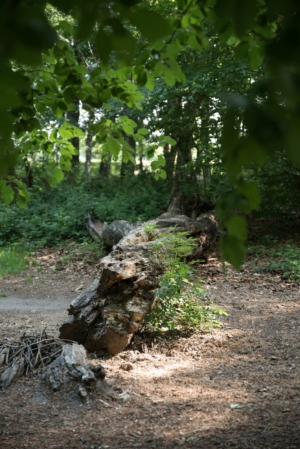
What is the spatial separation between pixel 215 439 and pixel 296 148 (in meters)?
2.84

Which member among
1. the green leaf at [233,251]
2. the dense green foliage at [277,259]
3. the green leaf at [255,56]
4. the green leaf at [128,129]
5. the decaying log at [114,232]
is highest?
the green leaf at [255,56]

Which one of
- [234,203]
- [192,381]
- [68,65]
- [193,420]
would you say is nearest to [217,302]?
[192,381]

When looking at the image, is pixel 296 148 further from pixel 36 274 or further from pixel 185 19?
pixel 36 274

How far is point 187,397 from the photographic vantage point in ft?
14.0

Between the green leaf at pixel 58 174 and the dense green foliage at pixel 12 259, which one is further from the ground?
the green leaf at pixel 58 174

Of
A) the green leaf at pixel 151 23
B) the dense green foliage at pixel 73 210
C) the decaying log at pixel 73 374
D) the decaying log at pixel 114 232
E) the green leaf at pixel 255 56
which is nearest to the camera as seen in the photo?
the green leaf at pixel 151 23

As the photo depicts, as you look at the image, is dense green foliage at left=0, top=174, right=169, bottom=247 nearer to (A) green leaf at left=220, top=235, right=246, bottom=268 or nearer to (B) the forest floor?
(B) the forest floor

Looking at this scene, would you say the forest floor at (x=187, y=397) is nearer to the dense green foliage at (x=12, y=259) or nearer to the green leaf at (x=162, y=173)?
the green leaf at (x=162, y=173)

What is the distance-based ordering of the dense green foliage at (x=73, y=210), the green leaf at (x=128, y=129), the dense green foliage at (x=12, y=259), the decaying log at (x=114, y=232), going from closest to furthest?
the green leaf at (x=128, y=129)
the dense green foliage at (x=12, y=259)
the decaying log at (x=114, y=232)
the dense green foliage at (x=73, y=210)

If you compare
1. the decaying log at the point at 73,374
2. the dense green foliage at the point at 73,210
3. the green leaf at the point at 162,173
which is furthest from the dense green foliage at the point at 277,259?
the green leaf at the point at 162,173

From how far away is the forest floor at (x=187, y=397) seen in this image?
3.53m

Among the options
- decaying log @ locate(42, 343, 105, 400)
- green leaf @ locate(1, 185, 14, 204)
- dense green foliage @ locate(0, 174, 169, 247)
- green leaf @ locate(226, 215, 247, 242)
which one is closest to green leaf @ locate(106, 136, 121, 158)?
green leaf @ locate(1, 185, 14, 204)

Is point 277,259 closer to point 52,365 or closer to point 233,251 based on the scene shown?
point 52,365

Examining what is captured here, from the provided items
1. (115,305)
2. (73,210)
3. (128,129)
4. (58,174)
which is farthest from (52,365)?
(73,210)
